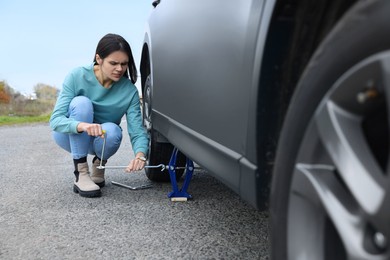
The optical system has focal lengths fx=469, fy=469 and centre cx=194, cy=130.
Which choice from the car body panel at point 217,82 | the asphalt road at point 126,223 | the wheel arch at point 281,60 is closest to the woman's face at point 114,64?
the car body panel at point 217,82

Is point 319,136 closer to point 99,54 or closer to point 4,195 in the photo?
point 99,54

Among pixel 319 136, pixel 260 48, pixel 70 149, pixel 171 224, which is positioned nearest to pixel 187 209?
pixel 171 224

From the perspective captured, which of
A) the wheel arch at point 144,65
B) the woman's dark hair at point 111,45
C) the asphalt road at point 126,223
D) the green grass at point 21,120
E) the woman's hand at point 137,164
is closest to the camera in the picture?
the asphalt road at point 126,223

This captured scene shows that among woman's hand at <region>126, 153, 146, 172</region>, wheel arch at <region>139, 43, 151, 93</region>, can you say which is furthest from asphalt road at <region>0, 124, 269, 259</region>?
wheel arch at <region>139, 43, 151, 93</region>

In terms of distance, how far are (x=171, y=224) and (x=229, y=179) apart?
923 mm

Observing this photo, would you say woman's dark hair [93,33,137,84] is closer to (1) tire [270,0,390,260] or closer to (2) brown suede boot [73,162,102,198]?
(2) brown suede boot [73,162,102,198]

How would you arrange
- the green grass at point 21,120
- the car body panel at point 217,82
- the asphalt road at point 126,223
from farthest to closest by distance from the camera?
the green grass at point 21,120 → the asphalt road at point 126,223 → the car body panel at point 217,82

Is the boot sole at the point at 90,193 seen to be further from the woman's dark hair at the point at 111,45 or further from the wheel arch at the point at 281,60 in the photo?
the wheel arch at the point at 281,60

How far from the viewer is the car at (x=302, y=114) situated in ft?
2.49

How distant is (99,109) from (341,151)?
2282 mm

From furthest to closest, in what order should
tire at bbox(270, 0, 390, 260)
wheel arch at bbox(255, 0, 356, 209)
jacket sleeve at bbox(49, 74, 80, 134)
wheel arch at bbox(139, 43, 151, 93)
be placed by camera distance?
wheel arch at bbox(139, 43, 151, 93), jacket sleeve at bbox(49, 74, 80, 134), wheel arch at bbox(255, 0, 356, 209), tire at bbox(270, 0, 390, 260)

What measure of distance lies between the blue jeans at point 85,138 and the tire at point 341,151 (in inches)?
75.6

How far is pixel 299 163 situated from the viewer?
3.02ft

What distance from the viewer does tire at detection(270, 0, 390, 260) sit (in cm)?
74
